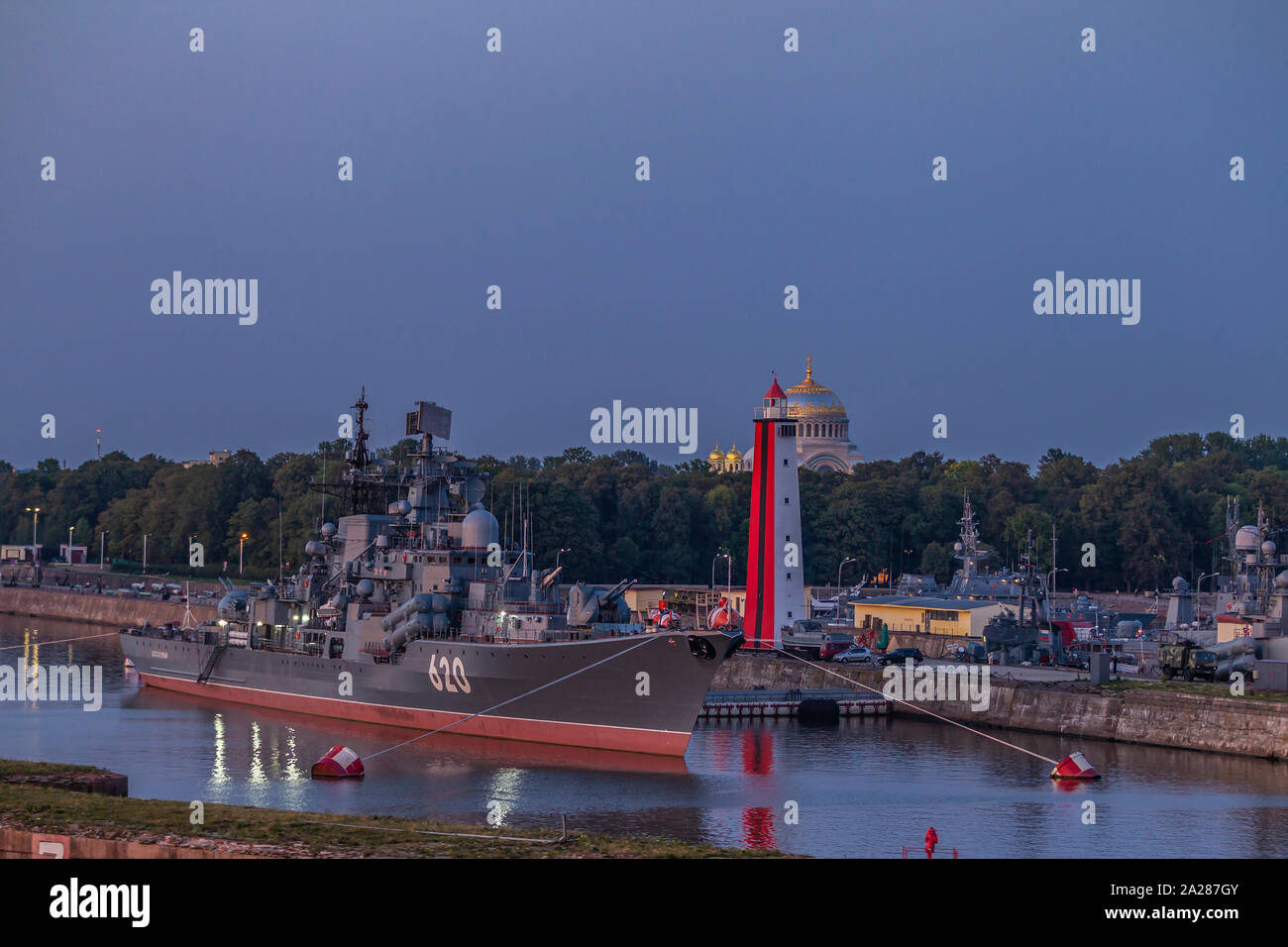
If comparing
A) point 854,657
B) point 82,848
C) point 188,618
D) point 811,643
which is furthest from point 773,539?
point 82,848

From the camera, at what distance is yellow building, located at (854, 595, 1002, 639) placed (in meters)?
66.2

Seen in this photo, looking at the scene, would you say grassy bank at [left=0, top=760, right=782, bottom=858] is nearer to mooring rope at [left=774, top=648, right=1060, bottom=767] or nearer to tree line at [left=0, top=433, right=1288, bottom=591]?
mooring rope at [left=774, top=648, right=1060, bottom=767]

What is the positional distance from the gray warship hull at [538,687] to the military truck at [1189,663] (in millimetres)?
19905

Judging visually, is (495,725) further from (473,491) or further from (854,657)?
(854,657)

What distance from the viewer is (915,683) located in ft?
176

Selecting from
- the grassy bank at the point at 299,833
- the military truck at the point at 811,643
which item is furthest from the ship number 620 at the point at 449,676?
the military truck at the point at 811,643

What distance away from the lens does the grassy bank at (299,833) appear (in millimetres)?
22109

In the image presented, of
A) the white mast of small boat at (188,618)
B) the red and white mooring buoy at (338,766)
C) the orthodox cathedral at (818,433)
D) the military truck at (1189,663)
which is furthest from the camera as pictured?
the orthodox cathedral at (818,433)

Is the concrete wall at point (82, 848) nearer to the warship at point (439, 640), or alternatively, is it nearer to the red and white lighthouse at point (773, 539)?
the warship at point (439, 640)

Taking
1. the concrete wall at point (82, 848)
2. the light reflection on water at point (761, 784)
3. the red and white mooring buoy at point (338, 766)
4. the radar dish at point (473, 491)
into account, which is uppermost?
the radar dish at point (473, 491)

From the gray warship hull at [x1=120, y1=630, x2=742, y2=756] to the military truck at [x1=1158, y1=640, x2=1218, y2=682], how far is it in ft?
65.3

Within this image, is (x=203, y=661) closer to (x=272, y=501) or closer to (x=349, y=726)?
(x=349, y=726)
